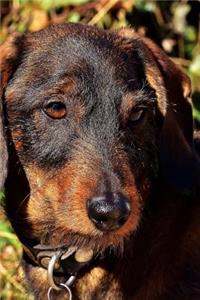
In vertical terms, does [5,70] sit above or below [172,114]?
above

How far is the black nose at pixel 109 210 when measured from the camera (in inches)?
144

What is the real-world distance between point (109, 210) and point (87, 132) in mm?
504

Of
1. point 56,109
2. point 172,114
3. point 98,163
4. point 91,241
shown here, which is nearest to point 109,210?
point 98,163

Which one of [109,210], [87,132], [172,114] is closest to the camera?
[109,210]

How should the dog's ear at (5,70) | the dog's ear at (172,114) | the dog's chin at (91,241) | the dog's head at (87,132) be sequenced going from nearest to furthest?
the dog's head at (87,132) → the dog's chin at (91,241) → the dog's ear at (5,70) → the dog's ear at (172,114)

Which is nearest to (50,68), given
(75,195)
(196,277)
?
(75,195)

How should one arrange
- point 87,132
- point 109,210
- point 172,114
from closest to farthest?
point 109,210, point 87,132, point 172,114

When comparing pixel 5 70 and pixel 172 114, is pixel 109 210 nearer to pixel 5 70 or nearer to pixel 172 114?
pixel 172 114

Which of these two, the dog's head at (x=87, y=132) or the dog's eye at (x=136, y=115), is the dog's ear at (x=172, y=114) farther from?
the dog's eye at (x=136, y=115)

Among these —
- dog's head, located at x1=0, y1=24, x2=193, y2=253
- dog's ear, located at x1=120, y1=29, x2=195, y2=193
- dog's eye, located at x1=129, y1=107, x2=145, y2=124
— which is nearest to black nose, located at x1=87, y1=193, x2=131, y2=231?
dog's head, located at x1=0, y1=24, x2=193, y2=253

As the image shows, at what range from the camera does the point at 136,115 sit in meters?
4.19

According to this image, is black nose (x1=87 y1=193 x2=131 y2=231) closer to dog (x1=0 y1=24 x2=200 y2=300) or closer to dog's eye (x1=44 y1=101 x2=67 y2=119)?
dog (x1=0 y1=24 x2=200 y2=300)

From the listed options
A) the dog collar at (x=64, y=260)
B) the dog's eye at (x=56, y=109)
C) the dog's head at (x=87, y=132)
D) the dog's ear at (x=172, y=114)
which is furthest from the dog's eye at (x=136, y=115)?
the dog collar at (x=64, y=260)

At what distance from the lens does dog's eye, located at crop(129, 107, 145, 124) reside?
4.16 metres
